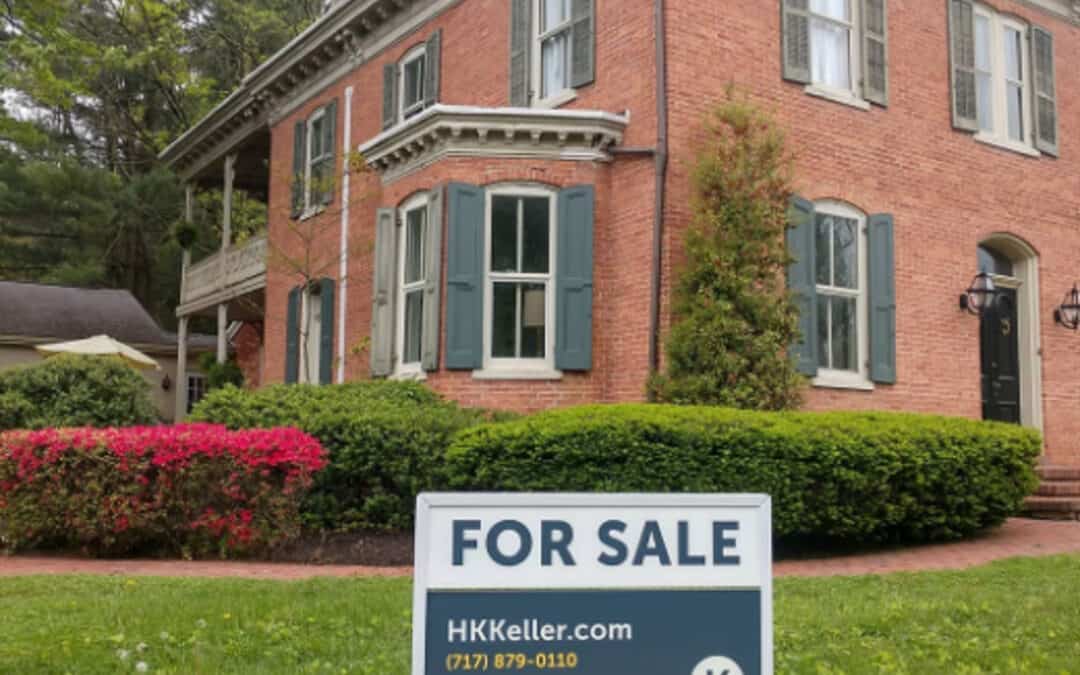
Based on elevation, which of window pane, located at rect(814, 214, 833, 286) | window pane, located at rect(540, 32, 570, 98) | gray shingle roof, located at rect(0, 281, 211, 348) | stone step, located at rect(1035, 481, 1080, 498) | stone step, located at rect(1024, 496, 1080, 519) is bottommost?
stone step, located at rect(1024, 496, 1080, 519)

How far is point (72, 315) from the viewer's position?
2642 cm

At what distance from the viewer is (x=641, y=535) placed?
210 centimetres

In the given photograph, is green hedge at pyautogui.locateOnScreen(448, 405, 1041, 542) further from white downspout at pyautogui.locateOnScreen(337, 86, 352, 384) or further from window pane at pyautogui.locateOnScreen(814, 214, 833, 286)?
white downspout at pyautogui.locateOnScreen(337, 86, 352, 384)

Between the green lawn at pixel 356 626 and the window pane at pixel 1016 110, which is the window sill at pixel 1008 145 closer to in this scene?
the window pane at pixel 1016 110

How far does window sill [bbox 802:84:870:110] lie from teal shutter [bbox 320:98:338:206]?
7096 mm

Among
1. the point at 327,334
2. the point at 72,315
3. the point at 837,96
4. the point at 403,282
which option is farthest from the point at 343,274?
the point at 72,315

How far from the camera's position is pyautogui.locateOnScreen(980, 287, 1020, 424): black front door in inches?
497

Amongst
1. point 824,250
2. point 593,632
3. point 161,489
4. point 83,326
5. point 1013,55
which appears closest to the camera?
point 593,632

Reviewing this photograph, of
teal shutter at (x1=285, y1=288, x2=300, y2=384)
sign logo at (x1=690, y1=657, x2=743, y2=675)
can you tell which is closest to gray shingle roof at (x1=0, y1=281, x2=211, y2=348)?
teal shutter at (x1=285, y1=288, x2=300, y2=384)

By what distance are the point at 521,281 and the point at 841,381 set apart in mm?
3520

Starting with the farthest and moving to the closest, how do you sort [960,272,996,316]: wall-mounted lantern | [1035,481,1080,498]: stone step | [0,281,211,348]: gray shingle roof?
1. [0,281,211,348]: gray shingle roof
2. [960,272,996,316]: wall-mounted lantern
3. [1035,481,1080,498]: stone step

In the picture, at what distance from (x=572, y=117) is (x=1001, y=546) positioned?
219 inches

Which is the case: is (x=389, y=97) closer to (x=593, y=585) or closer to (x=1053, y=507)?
(x=1053, y=507)

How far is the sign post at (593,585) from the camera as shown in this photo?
2.00 metres
